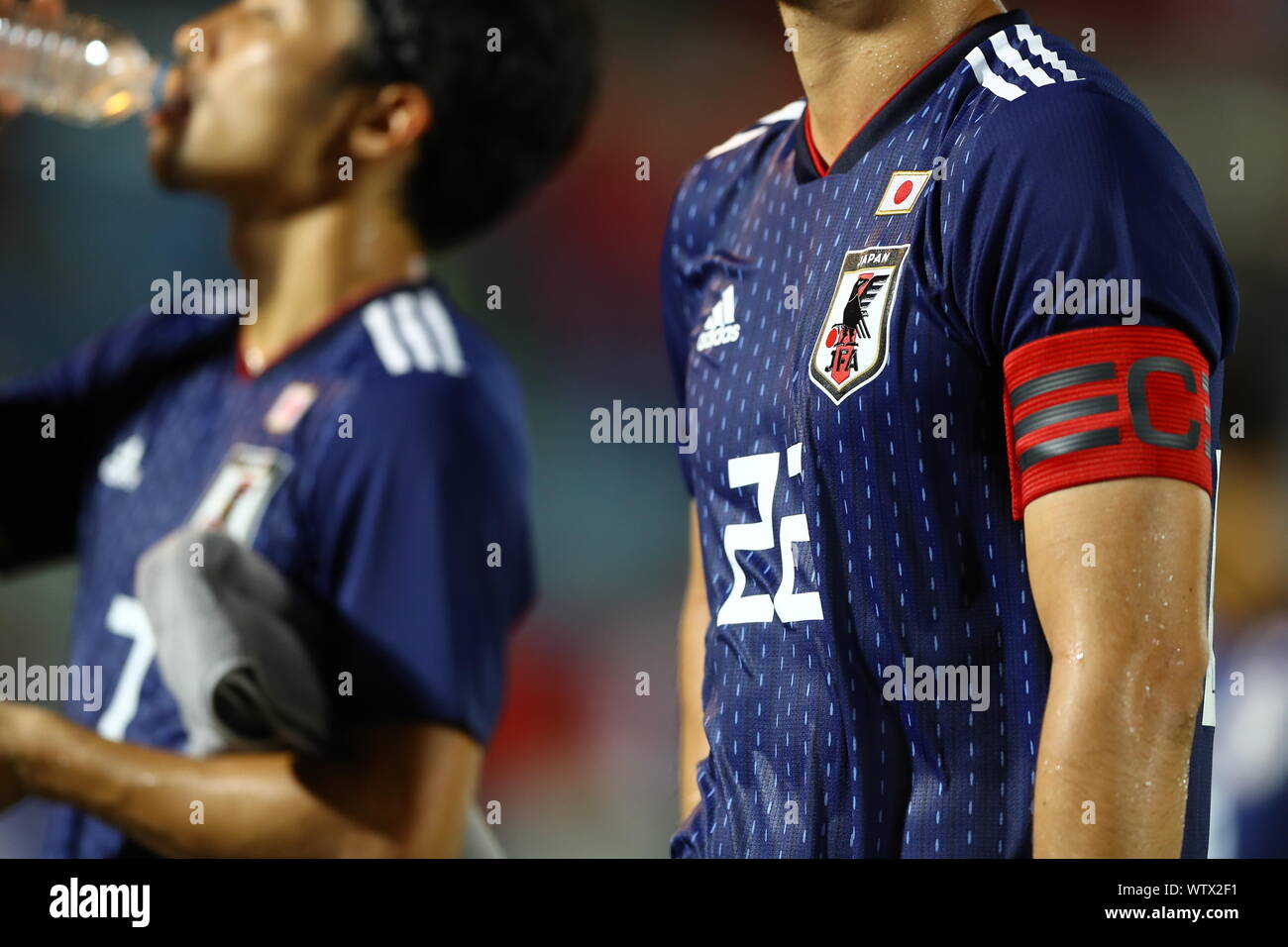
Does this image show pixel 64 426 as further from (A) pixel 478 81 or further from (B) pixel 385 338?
(A) pixel 478 81

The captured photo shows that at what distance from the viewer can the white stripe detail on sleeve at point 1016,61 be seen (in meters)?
1.14

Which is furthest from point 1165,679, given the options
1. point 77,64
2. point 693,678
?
point 77,64

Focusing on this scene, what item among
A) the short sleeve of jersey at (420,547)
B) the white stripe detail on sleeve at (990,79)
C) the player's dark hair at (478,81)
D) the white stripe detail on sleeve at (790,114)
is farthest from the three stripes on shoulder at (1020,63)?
the player's dark hair at (478,81)

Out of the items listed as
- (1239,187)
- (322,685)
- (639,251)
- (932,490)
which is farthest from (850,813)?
(1239,187)

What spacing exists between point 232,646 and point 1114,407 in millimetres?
1205

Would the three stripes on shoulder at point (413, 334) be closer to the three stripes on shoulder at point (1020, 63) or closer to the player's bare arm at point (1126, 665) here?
the three stripes on shoulder at point (1020, 63)

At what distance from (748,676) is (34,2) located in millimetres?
1766

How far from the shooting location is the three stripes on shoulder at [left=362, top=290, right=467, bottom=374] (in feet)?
6.72

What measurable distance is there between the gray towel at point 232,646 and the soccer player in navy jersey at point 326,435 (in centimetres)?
4

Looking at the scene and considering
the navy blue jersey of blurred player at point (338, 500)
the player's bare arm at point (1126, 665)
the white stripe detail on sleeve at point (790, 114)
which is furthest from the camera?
the navy blue jersey of blurred player at point (338, 500)

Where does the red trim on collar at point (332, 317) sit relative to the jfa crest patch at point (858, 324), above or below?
above

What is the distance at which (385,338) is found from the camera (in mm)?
2080

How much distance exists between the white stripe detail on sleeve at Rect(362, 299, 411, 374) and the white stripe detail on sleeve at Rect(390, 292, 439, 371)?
1 cm

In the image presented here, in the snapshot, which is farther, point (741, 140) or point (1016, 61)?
point (741, 140)
